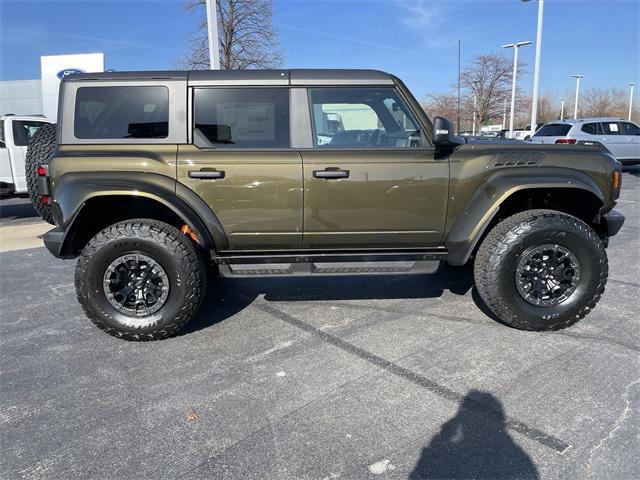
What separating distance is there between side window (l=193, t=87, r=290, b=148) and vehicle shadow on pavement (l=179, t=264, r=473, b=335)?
5.03 feet

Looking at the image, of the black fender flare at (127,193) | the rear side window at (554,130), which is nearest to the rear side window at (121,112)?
the black fender flare at (127,193)

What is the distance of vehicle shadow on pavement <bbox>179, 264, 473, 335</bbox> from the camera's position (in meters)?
4.44

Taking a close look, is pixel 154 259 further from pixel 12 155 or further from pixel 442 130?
pixel 12 155

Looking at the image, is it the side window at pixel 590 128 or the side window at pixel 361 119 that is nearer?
the side window at pixel 361 119

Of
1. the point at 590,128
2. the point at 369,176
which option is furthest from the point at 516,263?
the point at 590,128

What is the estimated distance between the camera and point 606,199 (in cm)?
372

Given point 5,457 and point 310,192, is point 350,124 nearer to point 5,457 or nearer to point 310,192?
point 310,192

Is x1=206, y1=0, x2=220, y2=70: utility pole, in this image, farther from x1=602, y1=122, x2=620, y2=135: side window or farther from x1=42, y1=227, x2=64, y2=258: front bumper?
x1=602, y1=122, x2=620, y2=135: side window

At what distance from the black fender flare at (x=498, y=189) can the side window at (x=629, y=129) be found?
1421cm

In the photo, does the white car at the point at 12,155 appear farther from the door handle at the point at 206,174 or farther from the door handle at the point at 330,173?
the door handle at the point at 330,173

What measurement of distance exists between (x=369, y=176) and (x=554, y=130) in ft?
43.4

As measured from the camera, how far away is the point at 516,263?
3.57 metres

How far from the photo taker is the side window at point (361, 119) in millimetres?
3662

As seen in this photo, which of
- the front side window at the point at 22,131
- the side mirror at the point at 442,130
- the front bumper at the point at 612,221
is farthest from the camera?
the front side window at the point at 22,131
